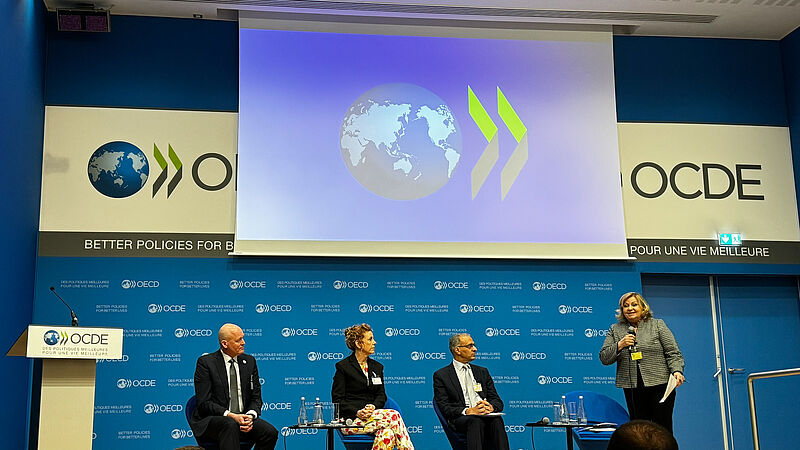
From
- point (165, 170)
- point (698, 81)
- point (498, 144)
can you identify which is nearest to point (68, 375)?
point (165, 170)

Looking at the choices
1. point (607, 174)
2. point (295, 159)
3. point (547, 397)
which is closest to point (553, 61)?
point (607, 174)

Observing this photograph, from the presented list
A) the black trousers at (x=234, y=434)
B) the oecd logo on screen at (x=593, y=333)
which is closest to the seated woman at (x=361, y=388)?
the black trousers at (x=234, y=434)

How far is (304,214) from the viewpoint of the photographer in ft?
23.7

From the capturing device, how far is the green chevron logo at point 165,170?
7.24 meters

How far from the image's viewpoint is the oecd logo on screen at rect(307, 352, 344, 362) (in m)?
7.12

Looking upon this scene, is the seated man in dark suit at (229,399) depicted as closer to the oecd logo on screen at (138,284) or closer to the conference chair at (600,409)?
the oecd logo on screen at (138,284)

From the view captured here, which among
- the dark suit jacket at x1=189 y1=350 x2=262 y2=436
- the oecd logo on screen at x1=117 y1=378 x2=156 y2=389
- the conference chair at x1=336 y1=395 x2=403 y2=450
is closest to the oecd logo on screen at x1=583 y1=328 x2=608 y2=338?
the conference chair at x1=336 y1=395 x2=403 y2=450

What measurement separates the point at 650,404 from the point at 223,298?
12.1 ft

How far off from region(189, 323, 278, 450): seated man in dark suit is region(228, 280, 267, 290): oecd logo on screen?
1427 mm

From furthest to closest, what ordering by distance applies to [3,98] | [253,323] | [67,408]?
[253,323] → [3,98] → [67,408]

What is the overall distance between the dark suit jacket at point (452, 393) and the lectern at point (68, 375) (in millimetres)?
2326

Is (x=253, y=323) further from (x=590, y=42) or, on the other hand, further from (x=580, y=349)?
(x=590, y=42)

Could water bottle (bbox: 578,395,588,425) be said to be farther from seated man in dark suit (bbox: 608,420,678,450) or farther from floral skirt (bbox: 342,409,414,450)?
seated man in dark suit (bbox: 608,420,678,450)

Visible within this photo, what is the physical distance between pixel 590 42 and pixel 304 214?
329 cm
